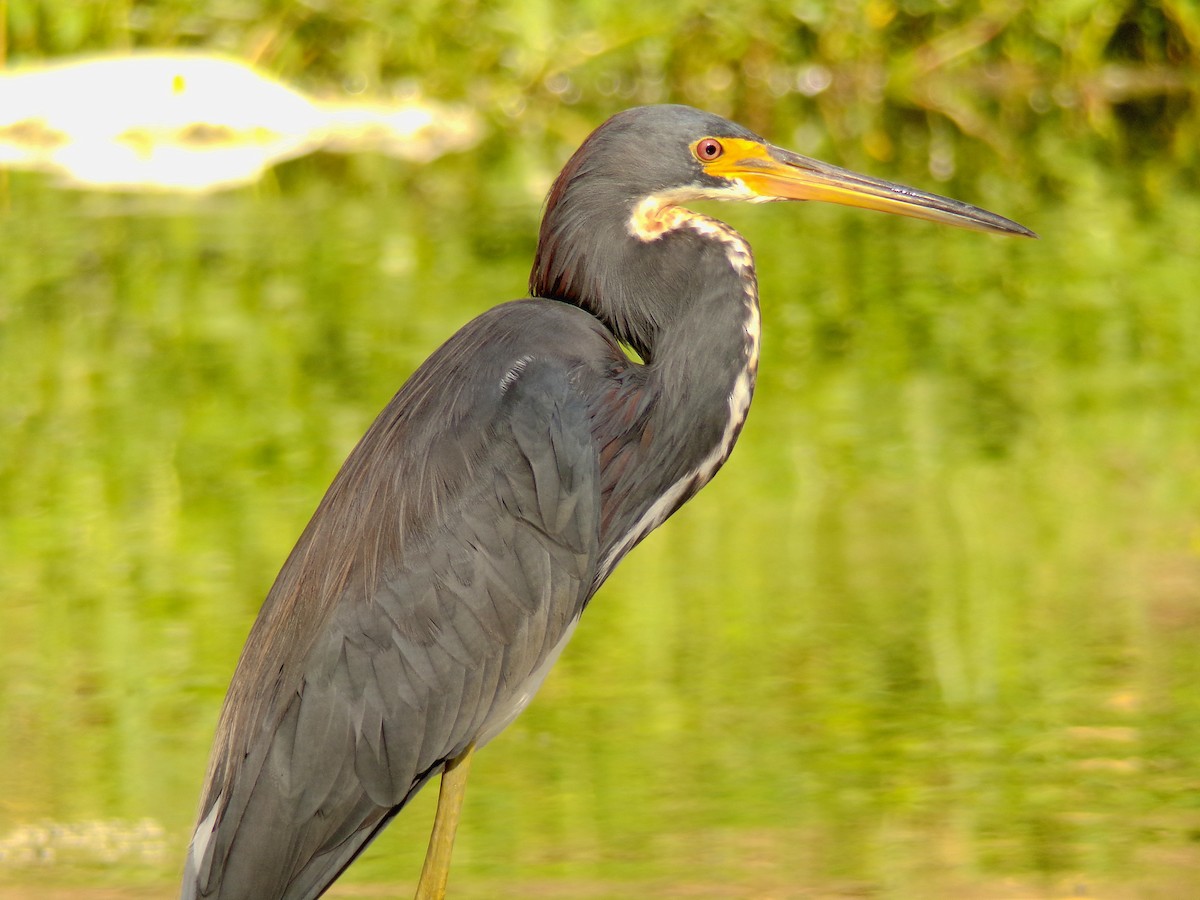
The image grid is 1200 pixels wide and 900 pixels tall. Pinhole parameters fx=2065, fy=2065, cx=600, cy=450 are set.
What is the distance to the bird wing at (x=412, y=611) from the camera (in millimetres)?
3596

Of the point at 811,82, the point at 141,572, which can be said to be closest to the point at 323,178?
the point at 811,82

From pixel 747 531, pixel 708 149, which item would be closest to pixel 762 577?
pixel 747 531

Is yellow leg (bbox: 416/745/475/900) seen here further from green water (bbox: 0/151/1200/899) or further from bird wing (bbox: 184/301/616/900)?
green water (bbox: 0/151/1200/899)

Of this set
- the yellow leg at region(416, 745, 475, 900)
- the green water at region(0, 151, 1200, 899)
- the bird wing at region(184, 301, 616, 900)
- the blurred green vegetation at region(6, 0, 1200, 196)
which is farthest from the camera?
the blurred green vegetation at region(6, 0, 1200, 196)

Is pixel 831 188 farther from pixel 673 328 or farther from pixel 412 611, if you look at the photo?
pixel 412 611

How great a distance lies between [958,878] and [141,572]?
305 cm

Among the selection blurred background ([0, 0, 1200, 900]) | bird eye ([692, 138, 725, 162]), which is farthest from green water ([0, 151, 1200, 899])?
bird eye ([692, 138, 725, 162])

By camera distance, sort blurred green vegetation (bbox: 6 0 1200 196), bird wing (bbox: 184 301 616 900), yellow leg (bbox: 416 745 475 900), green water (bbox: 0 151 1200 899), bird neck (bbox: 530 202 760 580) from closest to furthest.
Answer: bird wing (bbox: 184 301 616 900), yellow leg (bbox: 416 745 475 900), bird neck (bbox: 530 202 760 580), green water (bbox: 0 151 1200 899), blurred green vegetation (bbox: 6 0 1200 196)

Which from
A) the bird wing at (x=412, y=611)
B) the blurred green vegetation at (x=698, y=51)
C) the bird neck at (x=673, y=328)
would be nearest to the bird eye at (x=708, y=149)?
the bird neck at (x=673, y=328)

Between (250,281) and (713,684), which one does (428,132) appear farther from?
(713,684)

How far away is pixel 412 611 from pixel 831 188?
115 centimetres

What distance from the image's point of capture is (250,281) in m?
10.4

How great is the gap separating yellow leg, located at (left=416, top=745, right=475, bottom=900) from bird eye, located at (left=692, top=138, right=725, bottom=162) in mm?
1182

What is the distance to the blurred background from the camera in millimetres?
4367
